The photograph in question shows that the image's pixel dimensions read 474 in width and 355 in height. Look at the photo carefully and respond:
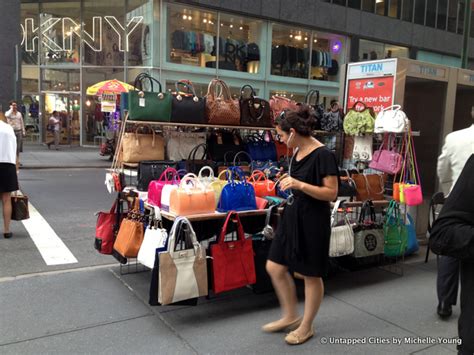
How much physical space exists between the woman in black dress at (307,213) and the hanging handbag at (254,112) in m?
2.15

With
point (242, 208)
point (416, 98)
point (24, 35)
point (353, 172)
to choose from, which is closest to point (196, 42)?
point (24, 35)

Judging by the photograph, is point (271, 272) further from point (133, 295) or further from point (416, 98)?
point (416, 98)

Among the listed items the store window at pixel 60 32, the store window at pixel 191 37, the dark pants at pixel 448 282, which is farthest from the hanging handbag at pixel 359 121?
the store window at pixel 60 32

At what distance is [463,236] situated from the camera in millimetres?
2053

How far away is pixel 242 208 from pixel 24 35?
2125cm

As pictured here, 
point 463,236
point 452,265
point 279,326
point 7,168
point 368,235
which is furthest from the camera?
point 7,168

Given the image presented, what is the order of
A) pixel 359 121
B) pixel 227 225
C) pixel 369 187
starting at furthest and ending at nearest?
pixel 359 121 < pixel 369 187 < pixel 227 225

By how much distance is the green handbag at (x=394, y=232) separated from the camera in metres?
5.30

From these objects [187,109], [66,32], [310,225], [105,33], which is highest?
[66,32]

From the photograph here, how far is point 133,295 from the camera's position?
4.56m

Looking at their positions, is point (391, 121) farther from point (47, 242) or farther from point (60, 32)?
point (60, 32)

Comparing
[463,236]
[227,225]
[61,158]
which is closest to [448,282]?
[227,225]

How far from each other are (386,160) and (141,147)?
3108 millimetres

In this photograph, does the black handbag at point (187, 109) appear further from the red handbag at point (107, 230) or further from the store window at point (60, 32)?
the store window at point (60, 32)
